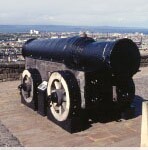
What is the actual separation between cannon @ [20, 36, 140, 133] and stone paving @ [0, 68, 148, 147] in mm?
232

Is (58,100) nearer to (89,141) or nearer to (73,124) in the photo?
(73,124)

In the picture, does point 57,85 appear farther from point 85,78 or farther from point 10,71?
point 10,71

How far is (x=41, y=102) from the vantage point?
694 cm

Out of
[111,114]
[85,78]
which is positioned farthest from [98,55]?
[111,114]

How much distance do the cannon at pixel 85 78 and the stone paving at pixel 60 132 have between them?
0.23 metres

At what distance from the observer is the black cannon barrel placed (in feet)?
19.0

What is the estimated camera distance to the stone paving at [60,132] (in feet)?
17.4

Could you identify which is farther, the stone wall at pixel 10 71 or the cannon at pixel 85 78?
the stone wall at pixel 10 71

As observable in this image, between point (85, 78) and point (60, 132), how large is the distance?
1009 millimetres

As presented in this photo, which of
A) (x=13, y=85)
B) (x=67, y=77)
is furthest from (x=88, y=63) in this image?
(x=13, y=85)

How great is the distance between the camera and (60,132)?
5883 millimetres

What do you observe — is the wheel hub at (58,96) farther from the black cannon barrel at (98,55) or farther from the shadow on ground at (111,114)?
the shadow on ground at (111,114)

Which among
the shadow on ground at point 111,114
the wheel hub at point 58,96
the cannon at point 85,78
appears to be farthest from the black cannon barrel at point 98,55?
the shadow on ground at point 111,114

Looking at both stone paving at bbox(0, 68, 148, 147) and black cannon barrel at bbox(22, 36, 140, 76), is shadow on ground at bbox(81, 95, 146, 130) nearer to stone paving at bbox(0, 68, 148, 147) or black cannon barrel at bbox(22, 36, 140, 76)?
stone paving at bbox(0, 68, 148, 147)
